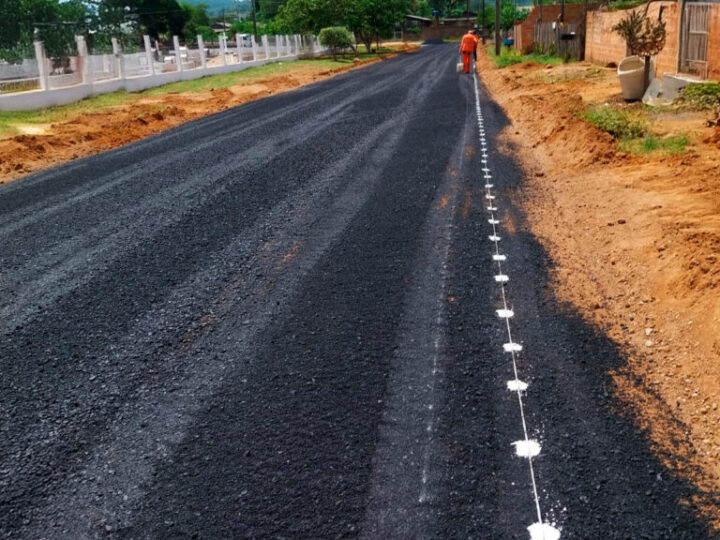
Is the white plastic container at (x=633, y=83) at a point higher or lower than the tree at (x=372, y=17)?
lower

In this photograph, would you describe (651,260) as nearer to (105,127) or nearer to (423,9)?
(105,127)

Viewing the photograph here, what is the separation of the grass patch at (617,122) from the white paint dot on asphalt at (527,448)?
9265mm

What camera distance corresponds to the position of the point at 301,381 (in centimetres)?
443

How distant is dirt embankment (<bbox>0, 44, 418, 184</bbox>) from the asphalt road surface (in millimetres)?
5378

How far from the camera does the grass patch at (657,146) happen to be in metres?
10.3

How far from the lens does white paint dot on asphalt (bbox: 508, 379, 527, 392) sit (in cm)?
421

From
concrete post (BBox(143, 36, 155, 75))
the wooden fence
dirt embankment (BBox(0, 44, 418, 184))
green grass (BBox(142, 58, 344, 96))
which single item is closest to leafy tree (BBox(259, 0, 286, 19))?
green grass (BBox(142, 58, 344, 96))

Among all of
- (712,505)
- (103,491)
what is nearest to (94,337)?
(103,491)

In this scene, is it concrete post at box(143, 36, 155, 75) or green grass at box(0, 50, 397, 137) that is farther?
concrete post at box(143, 36, 155, 75)

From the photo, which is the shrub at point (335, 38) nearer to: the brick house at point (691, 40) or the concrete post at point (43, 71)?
the concrete post at point (43, 71)

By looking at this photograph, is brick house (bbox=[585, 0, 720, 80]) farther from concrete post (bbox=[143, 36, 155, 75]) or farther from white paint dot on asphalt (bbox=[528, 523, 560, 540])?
concrete post (bbox=[143, 36, 155, 75])

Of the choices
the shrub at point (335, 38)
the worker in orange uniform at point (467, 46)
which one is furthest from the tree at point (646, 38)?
the shrub at point (335, 38)

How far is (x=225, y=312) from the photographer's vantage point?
18.1ft

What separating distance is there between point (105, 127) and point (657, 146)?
1332 centimetres
